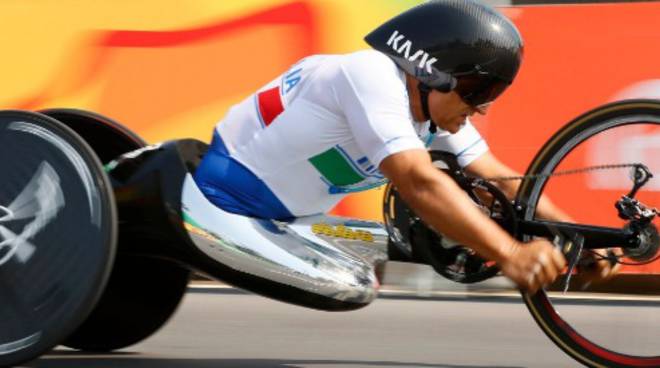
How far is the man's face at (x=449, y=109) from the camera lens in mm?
4652

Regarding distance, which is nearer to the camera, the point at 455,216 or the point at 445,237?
the point at 455,216

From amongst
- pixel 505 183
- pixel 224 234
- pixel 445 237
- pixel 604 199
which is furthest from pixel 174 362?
pixel 604 199

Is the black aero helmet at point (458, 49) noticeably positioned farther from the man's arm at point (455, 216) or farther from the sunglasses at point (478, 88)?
the man's arm at point (455, 216)

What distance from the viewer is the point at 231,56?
834 centimetres

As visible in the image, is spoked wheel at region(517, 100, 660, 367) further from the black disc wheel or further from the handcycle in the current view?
the black disc wheel

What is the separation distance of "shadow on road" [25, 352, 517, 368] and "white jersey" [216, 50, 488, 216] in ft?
2.08

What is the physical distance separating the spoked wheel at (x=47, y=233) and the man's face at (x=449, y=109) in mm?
1013

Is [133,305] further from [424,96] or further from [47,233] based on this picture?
[424,96]

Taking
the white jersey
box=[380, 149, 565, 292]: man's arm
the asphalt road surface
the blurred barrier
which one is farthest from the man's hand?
the blurred barrier

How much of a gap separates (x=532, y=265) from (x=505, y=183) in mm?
803

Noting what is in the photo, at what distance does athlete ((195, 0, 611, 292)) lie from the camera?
4395mm

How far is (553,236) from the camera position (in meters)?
4.88

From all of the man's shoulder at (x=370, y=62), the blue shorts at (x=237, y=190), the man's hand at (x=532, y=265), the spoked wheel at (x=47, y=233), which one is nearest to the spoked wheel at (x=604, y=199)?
the man's hand at (x=532, y=265)

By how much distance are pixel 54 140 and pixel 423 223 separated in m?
1.20
